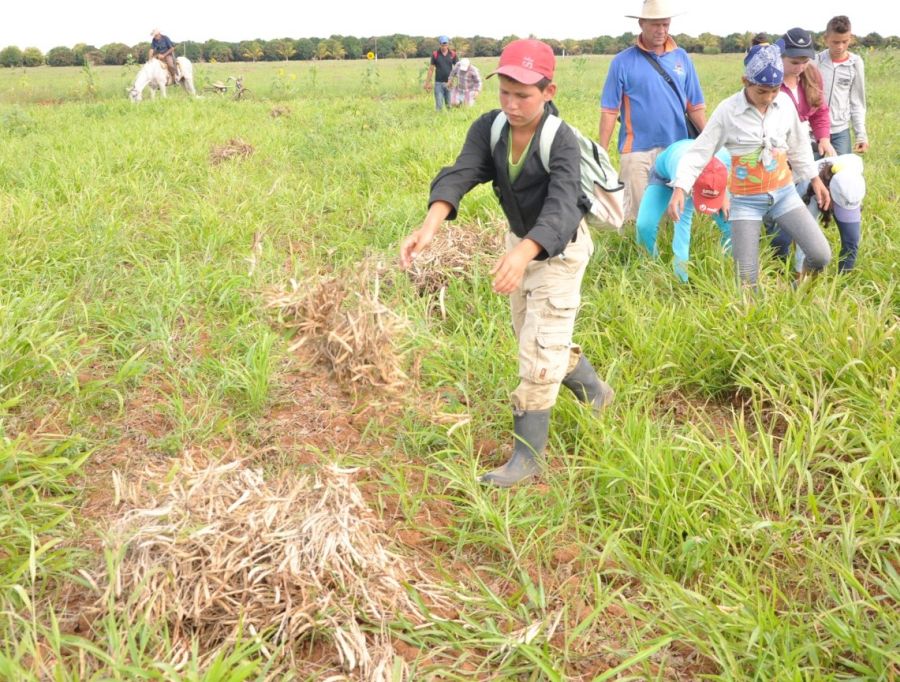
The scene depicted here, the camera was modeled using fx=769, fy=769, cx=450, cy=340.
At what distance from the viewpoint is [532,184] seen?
280 centimetres

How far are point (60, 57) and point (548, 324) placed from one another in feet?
135

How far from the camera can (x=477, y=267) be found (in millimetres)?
4578

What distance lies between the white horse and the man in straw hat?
11.6m

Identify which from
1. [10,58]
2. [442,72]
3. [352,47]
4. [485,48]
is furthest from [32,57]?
[442,72]

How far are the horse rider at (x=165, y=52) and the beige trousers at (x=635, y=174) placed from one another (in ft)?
42.5

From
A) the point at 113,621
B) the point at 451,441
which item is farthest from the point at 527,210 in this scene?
the point at 113,621

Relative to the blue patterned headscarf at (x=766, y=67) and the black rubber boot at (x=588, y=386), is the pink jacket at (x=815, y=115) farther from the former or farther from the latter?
the black rubber boot at (x=588, y=386)

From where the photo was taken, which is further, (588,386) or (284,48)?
(284,48)

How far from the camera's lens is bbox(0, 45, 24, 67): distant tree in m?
35.4

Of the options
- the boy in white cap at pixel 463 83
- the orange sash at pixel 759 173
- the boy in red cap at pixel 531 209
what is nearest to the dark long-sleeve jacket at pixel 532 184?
the boy in red cap at pixel 531 209

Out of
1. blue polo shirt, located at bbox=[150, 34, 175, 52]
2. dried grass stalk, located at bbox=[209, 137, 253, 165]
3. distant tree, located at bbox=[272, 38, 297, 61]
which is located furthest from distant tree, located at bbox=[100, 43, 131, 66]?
dried grass stalk, located at bbox=[209, 137, 253, 165]

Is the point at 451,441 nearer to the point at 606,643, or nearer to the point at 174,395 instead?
the point at 606,643

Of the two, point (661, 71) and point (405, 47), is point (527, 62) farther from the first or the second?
point (405, 47)

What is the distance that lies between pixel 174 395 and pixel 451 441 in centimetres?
133
